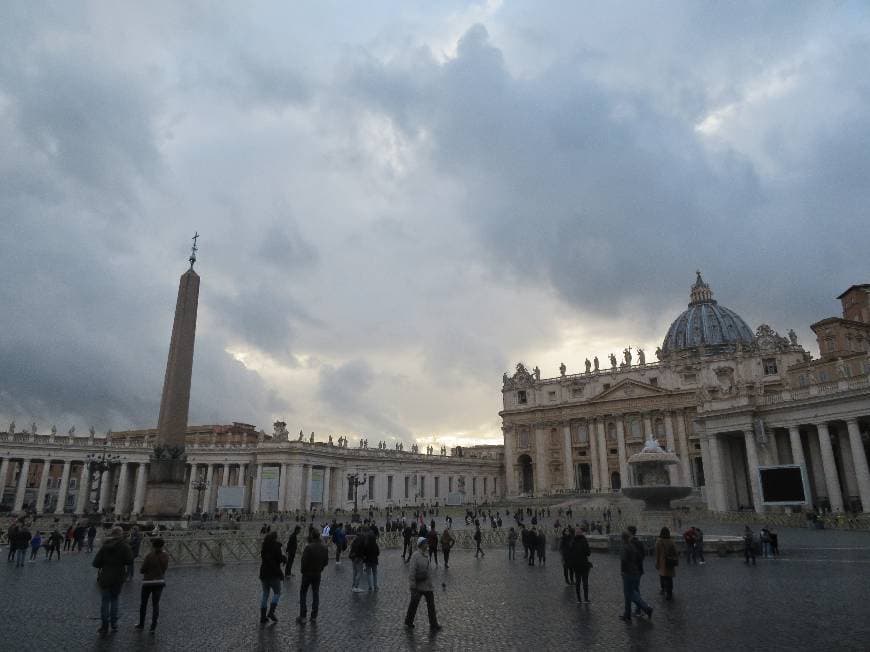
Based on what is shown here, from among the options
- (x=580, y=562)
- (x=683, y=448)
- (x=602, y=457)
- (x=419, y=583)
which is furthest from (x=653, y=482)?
(x=602, y=457)

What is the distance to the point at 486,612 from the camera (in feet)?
33.3

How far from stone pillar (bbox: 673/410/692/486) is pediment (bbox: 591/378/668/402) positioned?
3540 mm

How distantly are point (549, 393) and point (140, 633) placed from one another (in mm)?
A: 75810

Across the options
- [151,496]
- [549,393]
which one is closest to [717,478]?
[151,496]

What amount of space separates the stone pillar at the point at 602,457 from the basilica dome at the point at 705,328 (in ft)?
72.6

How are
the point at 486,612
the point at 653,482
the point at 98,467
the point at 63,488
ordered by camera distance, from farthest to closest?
1. the point at 63,488
2. the point at 98,467
3. the point at 653,482
4. the point at 486,612

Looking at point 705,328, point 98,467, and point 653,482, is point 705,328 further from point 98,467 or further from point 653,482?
point 98,467

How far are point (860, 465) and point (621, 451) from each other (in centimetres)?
4259

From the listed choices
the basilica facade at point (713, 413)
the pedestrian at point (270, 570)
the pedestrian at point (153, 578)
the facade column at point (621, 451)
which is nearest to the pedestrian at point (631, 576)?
the pedestrian at point (270, 570)

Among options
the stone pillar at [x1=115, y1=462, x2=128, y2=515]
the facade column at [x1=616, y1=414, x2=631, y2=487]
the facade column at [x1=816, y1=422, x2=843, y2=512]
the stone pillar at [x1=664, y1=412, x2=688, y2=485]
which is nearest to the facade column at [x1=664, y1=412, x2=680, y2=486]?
the stone pillar at [x1=664, y1=412, x2=688, y2=485]

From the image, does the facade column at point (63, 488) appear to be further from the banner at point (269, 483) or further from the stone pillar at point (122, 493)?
the banner at point (269, 483)

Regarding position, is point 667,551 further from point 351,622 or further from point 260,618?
point 260,618

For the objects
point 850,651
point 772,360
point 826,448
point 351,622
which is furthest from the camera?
point 772,360

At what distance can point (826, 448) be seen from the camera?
31.1m
